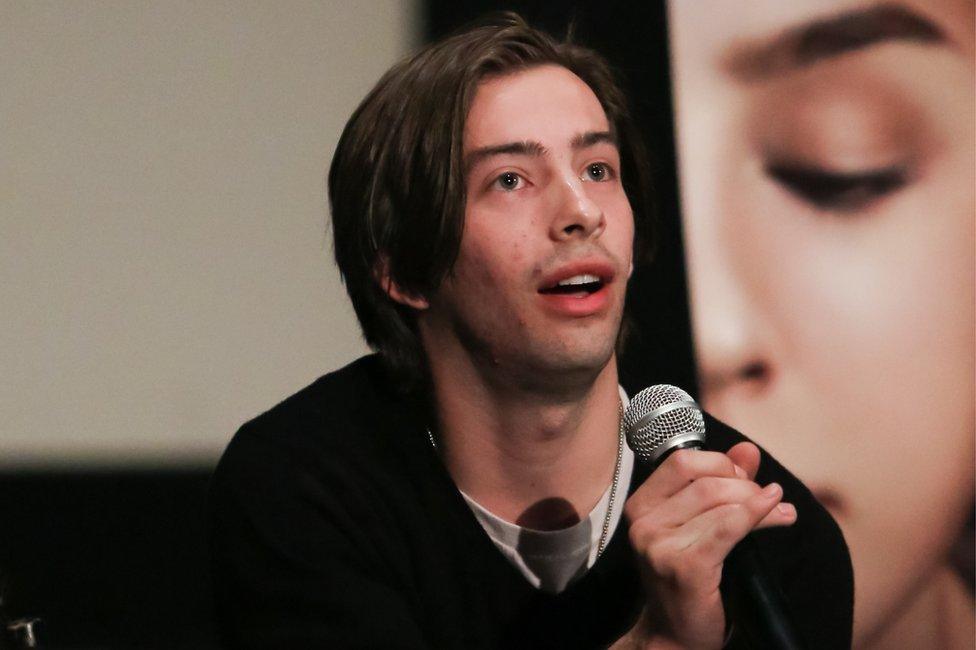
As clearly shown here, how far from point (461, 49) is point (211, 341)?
0.81m

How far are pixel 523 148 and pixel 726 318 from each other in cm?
87

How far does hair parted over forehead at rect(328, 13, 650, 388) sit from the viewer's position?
5.10 ft

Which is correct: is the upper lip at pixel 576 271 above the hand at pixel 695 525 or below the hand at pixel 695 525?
above

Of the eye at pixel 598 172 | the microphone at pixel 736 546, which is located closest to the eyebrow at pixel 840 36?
the eye at pixel 598 172

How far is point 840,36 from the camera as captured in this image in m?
2.24

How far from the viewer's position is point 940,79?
2.24 m

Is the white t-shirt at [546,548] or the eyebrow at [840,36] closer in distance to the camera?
the white t-shirt at [546,548]

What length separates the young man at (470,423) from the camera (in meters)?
1.43

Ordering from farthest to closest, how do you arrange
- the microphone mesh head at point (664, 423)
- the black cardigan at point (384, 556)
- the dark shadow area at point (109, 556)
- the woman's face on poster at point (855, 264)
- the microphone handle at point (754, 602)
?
the woman's face on poster at point (855, 264) < the dark shadow area at point (109, 556) < the black cardigan at point (384, 556) < the microphone mesh head at point (664, 423) < the microphone handle at point (754, 602)

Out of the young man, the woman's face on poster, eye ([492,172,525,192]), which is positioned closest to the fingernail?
the young man

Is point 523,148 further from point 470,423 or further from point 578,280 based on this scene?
point 470,423

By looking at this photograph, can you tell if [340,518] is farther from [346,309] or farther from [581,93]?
[346,309]

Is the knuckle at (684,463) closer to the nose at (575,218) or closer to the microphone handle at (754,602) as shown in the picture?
the microphone handle at (754,602)

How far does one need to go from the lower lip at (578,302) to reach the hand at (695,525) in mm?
274
